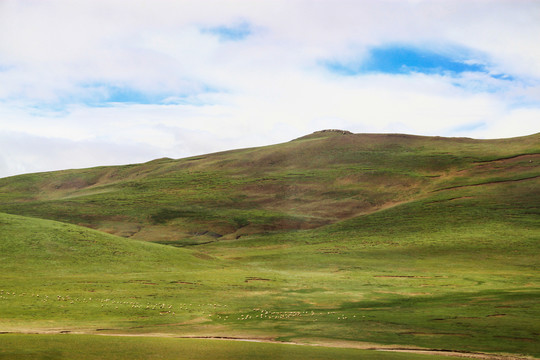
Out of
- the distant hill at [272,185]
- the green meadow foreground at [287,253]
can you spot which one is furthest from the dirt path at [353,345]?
the distant hill at [272,185]

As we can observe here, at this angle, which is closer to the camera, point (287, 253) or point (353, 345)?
point (353, 345)

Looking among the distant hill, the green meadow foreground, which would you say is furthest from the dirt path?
the distant hill

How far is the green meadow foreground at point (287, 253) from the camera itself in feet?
78.9

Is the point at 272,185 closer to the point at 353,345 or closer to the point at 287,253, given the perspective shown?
the point at 287,253

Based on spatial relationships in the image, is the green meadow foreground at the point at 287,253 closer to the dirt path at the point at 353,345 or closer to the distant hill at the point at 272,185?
the dirt path at the point at 353,345

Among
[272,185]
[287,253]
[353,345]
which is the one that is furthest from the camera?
[272,185]

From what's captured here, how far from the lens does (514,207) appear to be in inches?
3401

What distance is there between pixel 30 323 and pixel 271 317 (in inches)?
436

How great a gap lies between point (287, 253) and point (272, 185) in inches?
1989

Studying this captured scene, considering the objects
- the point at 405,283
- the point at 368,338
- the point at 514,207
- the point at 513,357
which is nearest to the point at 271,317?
the point at 368,338

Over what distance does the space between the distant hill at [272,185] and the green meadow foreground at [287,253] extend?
20.1 inches

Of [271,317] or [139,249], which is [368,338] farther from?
[139,249]

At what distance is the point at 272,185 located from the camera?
12206 cm

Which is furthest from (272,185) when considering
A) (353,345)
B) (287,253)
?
(353,345)
